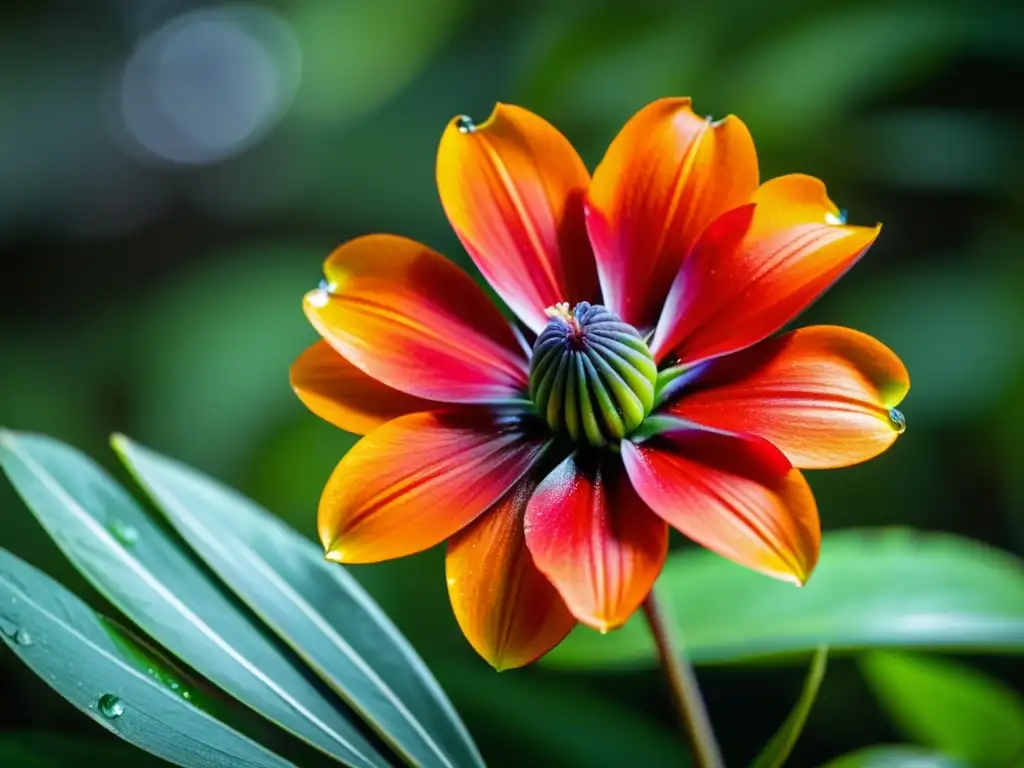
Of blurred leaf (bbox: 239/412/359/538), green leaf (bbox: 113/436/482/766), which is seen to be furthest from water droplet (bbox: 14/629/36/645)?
blurred leaf (bbox: 239/412/359/538)

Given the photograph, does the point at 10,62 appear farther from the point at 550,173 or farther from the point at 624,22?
the point at 550,173

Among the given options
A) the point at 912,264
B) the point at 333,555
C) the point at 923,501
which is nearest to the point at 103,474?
the point at 333,555

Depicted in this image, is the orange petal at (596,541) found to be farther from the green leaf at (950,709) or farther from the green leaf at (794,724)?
the green leaf at (950,709)

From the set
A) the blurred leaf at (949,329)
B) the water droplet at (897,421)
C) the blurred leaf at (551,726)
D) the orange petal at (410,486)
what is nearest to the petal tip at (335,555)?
the orange petal at (410,486)

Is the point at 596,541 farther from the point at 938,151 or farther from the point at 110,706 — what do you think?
the point at 938,151

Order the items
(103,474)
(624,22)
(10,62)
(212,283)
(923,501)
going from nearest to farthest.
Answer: (103,474), (923,501), (624,22), (212,283), (10,62)

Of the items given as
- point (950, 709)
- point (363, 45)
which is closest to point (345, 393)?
point (950, 709)

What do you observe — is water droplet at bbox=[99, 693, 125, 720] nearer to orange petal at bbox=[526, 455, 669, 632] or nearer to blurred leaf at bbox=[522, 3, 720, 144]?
orange petal at bbox=[526, 455, 669, 632]
